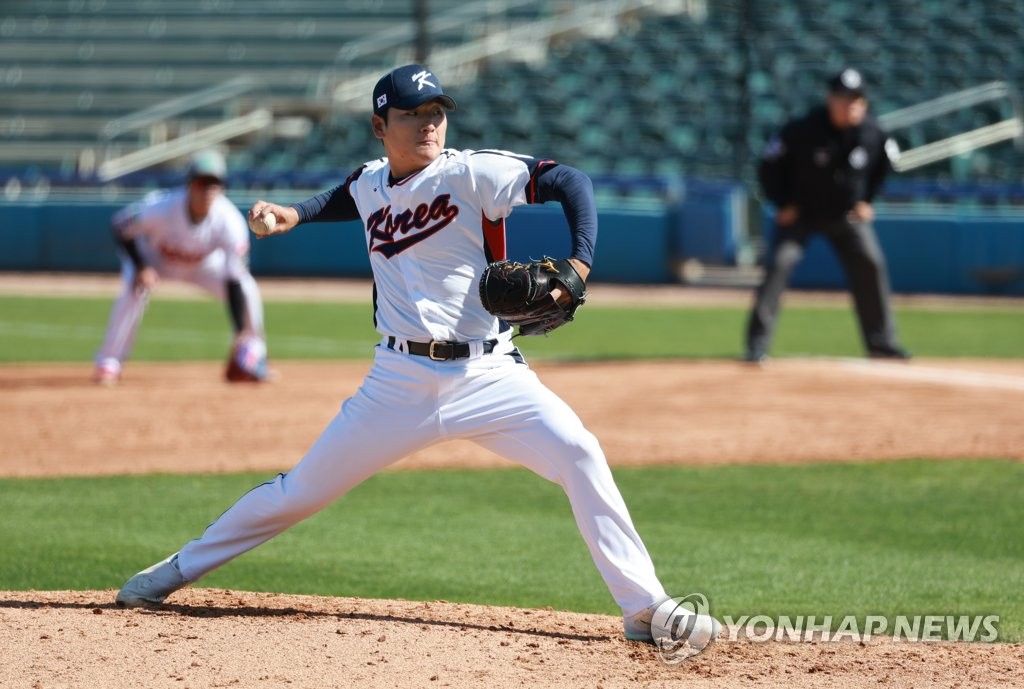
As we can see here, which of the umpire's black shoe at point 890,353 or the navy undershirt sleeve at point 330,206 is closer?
the navy undershirt sleeve at point 330,206

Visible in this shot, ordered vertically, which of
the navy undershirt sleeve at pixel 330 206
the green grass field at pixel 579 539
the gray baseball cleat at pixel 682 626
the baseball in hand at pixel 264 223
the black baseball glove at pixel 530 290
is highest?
the navy undershirt sleeve at pixel 330 206

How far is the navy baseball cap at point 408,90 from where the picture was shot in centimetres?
457

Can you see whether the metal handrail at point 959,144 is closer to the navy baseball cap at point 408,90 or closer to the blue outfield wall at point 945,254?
the blue outfield wall at point 945,254

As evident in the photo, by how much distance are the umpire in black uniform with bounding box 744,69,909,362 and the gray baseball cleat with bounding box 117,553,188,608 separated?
7.27 m

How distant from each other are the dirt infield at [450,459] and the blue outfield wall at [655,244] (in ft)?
17.8

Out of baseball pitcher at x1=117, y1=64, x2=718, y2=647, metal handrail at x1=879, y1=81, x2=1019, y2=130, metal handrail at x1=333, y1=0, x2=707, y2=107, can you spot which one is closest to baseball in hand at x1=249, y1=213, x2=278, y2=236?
baseball pitcher at x1=117, y1=64, x2=718, y2=647

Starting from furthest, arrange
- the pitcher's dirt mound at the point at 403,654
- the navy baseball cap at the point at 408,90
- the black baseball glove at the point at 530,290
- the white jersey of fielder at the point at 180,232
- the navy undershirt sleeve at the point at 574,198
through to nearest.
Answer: the white jersey of fielder at the point at 180,232 < the navy baseball cap at the point at 408,90 < the navy undershirt sleeve at the point at 574,198 < the black baseball glove at the point at 530,290 < the pitcher's dirt mound at the point at 403,654

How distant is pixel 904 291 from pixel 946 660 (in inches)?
586

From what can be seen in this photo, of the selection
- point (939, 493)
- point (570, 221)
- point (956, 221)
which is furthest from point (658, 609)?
point (956, 221)

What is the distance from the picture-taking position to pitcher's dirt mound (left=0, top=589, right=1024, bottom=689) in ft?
13.6

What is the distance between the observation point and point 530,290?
14.0 ft

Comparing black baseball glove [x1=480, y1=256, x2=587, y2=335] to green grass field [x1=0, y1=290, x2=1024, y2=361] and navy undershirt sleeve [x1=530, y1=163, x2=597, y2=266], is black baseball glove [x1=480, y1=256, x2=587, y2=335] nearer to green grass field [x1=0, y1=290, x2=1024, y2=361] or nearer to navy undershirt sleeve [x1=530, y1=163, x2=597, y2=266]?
navy undershirt sleeve [x1=530, y1=163, x2=597, y2=266]

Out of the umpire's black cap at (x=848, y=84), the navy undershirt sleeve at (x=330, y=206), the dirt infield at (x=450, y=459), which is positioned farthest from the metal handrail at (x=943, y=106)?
the navy undershirt sleeve at (x=330, y=206)

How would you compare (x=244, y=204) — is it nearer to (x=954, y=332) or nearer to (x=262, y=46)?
(x=262, y=46)
